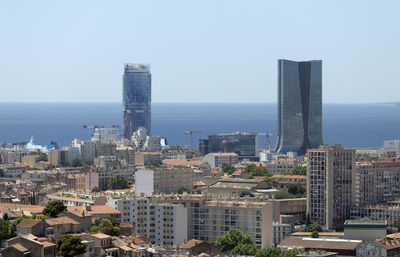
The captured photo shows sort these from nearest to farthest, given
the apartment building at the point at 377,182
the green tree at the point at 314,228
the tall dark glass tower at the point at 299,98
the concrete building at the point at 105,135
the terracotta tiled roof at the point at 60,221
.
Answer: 1. the terracotta tiled roof at the point at 60,221
2. the green tree at the point at 314,228
3. the apartment building at the point at 377,182
4. the tall dark glass tower at the point at 299,98
5. the concrete building at the point at 105,135

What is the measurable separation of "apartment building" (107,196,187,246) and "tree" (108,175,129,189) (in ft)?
69.1

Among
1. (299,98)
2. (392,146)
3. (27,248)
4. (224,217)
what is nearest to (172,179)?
(224,217)

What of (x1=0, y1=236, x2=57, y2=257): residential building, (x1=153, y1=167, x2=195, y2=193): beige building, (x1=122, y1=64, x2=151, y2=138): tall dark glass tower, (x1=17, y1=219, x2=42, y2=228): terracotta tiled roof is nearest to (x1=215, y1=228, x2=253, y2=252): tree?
(x1=17, y1=219, x2=42, y2=228): terracotta tiled roof

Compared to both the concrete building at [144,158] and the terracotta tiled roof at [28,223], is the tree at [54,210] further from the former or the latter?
the concrete building at [144,158]

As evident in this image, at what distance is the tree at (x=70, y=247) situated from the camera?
150ft

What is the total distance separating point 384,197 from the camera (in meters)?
77.2

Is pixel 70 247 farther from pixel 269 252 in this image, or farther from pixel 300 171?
pixel 300 171

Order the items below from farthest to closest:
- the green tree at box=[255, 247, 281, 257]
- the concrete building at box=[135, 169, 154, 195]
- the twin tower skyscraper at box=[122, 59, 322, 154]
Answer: the twin tower skyscraper at box=[122, 59, 322, 154]
the concrete building at box=[135, 169, 154, 195]
the green tree at box=[255, 247, 281, 257]

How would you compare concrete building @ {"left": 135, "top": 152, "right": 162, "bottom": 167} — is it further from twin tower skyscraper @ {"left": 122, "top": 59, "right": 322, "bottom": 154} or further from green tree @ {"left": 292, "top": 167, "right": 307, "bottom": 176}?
green tree @ {"left": 292, "top": 167, "right": 307, "bottom": 176}

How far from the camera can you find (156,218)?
60.9 metres

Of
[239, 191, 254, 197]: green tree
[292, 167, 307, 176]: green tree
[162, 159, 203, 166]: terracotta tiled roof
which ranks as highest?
[292, 167, 307, 176]: green tree

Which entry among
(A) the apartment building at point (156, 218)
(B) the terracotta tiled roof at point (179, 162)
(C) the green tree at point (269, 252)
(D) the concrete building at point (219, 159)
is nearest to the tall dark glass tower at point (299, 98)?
(D) the concrete building at point (219, 159)

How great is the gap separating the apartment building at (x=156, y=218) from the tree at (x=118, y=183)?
21066 millimetres

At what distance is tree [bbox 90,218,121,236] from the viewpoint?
52.9 metres
